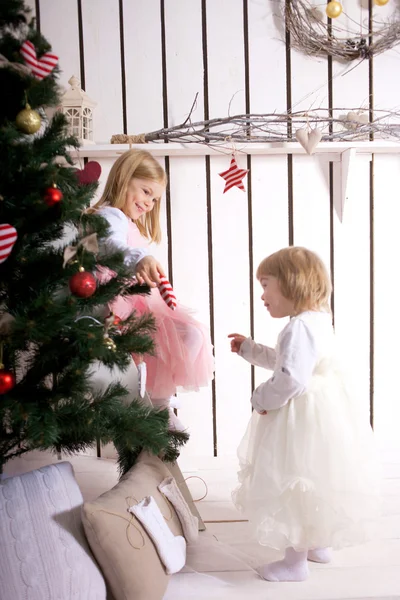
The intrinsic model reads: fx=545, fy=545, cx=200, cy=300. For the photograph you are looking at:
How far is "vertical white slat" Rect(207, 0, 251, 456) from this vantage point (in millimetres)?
2354

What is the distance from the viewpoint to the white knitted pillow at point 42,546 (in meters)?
1.28

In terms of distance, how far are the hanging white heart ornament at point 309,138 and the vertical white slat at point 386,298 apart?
0.46 metres

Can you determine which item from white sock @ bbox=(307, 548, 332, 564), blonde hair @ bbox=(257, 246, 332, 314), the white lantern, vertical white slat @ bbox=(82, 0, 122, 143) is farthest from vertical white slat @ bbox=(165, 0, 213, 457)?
white sock @ bbox=(307, 548, 332, 564)

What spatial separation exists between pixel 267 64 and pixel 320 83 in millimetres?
247

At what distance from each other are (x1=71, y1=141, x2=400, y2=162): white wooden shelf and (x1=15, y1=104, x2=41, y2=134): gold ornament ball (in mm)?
869

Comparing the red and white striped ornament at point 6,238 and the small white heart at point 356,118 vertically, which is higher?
the small white heart at point 356,118

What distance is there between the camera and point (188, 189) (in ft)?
7.88

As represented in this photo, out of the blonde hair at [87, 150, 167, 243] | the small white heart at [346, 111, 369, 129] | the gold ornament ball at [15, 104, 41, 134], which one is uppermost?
the small white heart at [346, 111, 369, 129]

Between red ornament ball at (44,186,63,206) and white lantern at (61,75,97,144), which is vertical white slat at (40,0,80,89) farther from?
red ornament ball at (44,186,63,206)

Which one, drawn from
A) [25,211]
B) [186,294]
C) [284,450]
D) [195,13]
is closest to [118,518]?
[284,450]

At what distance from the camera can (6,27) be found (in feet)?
4.58

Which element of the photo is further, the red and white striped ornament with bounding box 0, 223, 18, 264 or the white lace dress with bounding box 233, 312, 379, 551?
the white lace dress with bounding box 233, 312, 379, 551

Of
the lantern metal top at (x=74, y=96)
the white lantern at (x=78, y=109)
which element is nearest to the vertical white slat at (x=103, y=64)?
the white lantern at (x=78, y=109)

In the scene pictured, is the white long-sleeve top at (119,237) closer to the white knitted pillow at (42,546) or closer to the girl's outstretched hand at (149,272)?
the girl's outstretched hand at (149,272)
